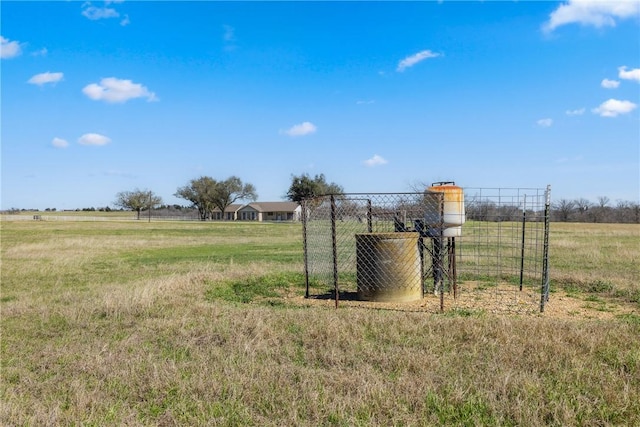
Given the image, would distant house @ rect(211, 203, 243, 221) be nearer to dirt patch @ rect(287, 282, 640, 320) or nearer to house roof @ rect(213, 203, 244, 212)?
house roof @ rect(213, 203, 244, 212)

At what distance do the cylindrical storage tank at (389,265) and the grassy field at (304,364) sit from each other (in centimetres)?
79

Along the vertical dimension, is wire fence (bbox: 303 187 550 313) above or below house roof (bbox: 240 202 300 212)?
below

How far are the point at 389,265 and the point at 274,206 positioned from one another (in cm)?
9285

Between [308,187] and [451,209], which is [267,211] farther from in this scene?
[451,209]

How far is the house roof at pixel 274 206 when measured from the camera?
321ft

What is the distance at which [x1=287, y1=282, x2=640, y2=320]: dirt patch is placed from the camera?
756 centimetres

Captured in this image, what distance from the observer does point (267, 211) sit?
99938 millimetres

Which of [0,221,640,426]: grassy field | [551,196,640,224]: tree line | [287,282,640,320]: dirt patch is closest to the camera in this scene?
[0,221,640,426]: grassy field

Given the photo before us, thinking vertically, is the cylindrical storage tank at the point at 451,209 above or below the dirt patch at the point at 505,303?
above

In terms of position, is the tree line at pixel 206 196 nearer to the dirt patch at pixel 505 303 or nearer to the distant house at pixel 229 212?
the distant house at pixel 229 212

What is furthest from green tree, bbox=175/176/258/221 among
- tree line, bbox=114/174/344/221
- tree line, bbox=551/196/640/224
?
tree line, bbox=551/196/640/224

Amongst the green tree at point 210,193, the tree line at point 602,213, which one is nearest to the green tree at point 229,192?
the green tree at point 210,193

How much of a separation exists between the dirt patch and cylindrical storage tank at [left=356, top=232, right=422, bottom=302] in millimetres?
216

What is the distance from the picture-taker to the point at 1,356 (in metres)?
5.64
